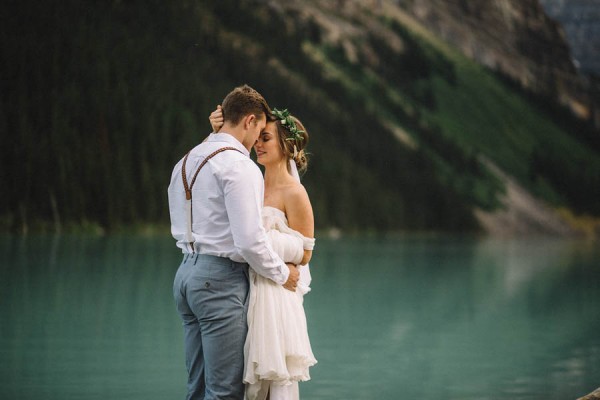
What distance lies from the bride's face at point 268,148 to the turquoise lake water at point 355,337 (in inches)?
134

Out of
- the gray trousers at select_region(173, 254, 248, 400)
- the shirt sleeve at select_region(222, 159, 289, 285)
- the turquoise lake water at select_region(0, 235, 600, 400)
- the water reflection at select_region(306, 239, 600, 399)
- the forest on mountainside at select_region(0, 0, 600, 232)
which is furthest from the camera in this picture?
the forest on mountainside at select_region(0, 0, 600, 232)

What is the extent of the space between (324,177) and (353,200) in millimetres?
4157

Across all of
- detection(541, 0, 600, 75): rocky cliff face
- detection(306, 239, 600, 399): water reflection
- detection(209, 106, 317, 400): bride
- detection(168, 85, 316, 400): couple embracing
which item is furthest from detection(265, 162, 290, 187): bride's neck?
detection(541, 0, 600, 75): rocky cliff face

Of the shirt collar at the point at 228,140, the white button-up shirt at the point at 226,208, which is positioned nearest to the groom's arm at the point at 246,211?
the white button-up shirt at the point at 226,208

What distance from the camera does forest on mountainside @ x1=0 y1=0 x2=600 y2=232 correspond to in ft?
277

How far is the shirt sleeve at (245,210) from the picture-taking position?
465cm

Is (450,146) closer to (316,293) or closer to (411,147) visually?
(411,147)

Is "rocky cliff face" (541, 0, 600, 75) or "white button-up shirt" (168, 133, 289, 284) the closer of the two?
"white button-up shirt" (168, 133, 289, 284)

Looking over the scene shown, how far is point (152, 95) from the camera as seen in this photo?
10362cm

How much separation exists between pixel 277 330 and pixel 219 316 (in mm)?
332

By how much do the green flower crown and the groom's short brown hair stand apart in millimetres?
303

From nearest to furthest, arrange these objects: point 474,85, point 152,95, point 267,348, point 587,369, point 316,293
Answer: point 267,348
point 587,369
point 316,293
point 152,95
point 474,85

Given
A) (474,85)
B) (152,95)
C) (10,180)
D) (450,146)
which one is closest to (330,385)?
(10,180)

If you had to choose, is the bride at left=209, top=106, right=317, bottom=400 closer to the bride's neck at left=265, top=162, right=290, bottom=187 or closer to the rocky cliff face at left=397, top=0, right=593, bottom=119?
the bride's neck at left=265, top=162, right=290, bottom=187
